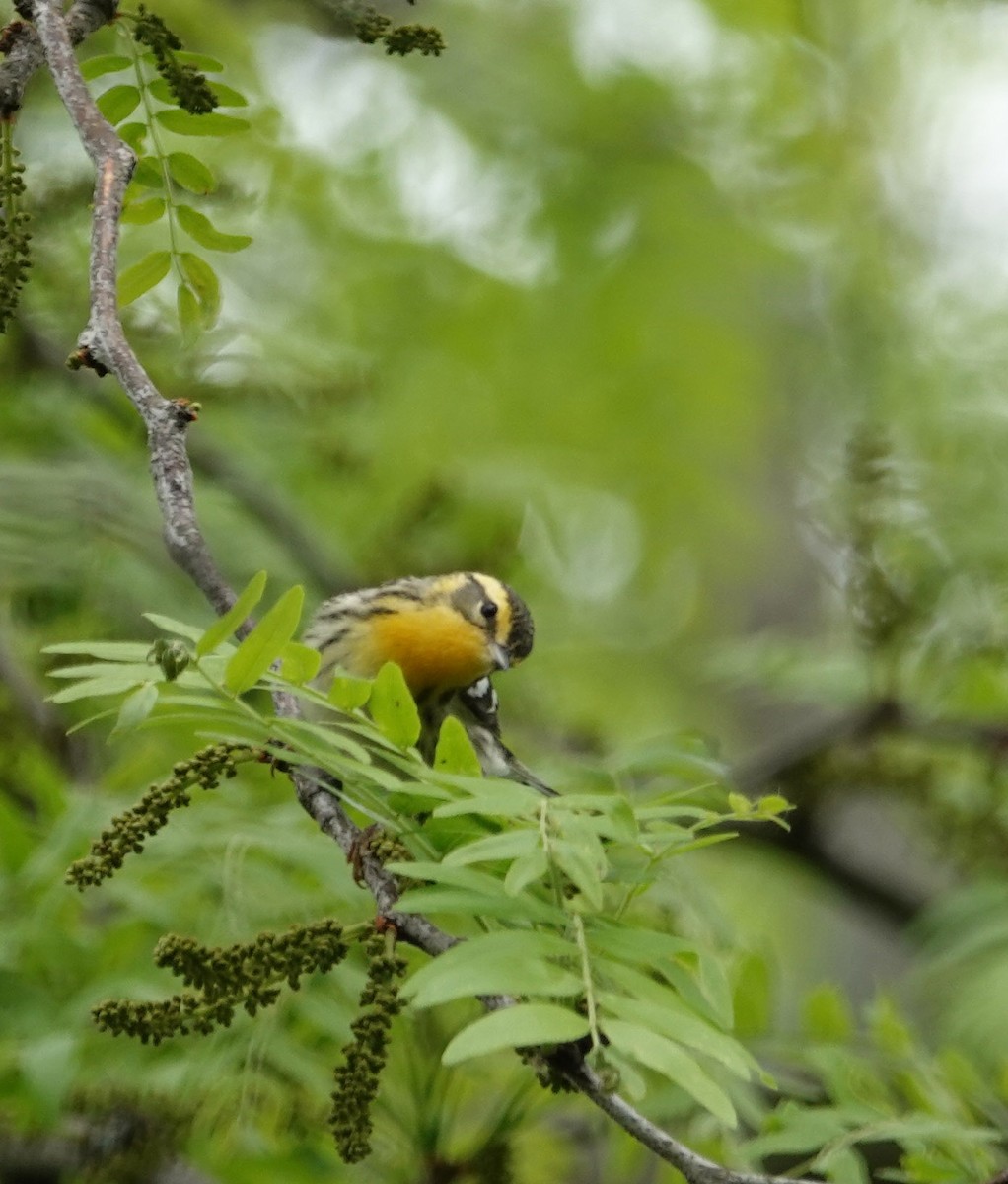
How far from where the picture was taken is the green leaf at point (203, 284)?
2.91m

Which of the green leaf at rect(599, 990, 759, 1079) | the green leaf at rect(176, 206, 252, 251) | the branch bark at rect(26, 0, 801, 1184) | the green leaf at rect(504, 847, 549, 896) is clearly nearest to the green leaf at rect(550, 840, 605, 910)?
the green leaf at rect(504, 847, 549, 896)

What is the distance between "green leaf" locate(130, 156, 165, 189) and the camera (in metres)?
2.95

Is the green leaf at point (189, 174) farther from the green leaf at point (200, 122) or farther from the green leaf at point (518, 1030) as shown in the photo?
the green leaf at point (518, 1030)

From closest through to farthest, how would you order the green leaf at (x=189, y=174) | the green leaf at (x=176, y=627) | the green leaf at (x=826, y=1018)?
the green leaf at (x=176, y=627)
the green leaf at (x=189, y=174)
the green leaf at (x=826, y=1018)

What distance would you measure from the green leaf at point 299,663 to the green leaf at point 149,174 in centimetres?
114

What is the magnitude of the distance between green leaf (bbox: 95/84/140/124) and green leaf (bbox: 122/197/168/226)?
→ 0.19 metres

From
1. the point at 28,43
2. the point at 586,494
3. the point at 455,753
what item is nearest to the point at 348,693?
the point at 455,753

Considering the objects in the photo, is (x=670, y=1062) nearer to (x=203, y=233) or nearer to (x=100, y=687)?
(x=100, y=687)

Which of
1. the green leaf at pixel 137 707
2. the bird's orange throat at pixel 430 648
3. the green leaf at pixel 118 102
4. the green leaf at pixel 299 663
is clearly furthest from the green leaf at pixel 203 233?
the bird's orange throat at pixel 430 648

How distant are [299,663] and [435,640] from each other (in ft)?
7.57

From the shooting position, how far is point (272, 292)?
771 cm

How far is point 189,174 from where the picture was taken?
9.68ft

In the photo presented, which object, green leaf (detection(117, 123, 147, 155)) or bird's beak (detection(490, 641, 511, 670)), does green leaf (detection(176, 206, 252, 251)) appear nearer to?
green leaf (detection(117, 123, 147, 155))

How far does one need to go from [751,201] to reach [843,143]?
72cm
